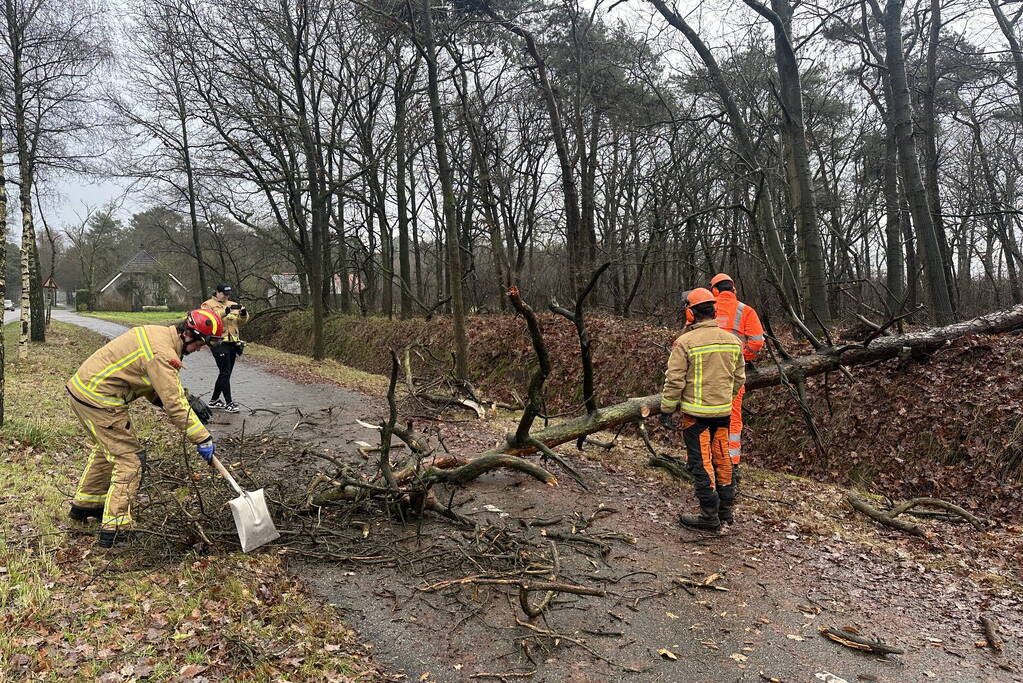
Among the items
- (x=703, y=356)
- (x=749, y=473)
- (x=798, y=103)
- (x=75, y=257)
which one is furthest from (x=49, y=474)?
(x=75, y=257)

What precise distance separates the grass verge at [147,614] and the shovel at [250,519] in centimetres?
19

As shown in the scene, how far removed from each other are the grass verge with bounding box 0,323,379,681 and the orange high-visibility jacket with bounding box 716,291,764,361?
4.69 metres

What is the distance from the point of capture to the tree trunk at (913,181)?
389 inches

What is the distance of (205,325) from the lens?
4.83 meters

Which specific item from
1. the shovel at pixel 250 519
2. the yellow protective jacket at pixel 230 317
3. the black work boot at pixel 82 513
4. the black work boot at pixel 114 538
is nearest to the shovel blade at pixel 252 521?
the shovel at pixel 250 519

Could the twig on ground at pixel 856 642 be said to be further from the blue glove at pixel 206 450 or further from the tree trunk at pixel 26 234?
the tree trunk at pixel 26 234

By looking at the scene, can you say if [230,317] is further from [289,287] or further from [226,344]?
[289,287]

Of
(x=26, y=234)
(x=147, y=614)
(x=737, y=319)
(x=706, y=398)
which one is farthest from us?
(x=26, y=234)

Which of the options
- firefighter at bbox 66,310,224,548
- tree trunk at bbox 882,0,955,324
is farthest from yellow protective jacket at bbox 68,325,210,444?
tree trunk at bbox 882,0,955,324

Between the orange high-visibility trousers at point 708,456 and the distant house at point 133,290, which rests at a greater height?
the distant house at point 133,290

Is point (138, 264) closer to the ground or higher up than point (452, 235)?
higher up

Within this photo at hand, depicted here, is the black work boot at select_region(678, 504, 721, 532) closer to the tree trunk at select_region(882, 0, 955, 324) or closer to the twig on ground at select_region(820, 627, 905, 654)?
the twig on ground at select_region(820, 627, 905, 654)

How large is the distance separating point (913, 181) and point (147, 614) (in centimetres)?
1176

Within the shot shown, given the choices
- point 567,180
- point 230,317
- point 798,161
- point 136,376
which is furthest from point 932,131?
point 136,376
